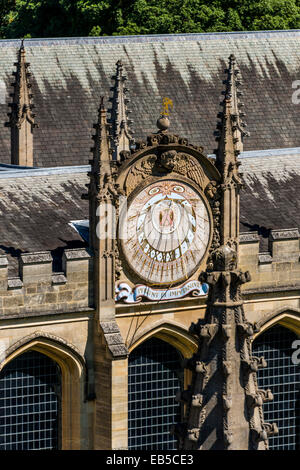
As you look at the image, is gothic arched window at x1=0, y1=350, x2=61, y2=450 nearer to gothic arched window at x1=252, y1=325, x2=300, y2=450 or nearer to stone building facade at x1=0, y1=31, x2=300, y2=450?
stone building facade at x1=0, y1=31, x2=300, y2=450

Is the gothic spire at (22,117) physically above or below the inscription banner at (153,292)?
above

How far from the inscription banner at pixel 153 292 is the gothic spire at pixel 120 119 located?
18276mm

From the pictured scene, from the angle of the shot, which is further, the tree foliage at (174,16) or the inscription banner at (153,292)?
the tree foliage at (174,16)

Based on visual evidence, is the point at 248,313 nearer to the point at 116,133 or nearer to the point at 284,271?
the point at 284,271

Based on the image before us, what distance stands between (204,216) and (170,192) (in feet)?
4.38

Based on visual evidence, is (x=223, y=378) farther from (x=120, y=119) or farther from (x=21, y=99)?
(x=21, y=99)

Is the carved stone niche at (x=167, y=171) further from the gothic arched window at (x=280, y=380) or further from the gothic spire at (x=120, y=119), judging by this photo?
the gothic spire at (x=120, y=119)

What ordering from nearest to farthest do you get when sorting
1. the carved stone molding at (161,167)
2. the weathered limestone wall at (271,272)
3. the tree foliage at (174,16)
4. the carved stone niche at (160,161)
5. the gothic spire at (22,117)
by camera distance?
1. the carved stone niche at (160,161)
2. the carved stone molding at (161,167)
3. the weathered limestone wall at (271,272)
4. the gothic spire at (22,117)
5. the tree foliage at (174,16)

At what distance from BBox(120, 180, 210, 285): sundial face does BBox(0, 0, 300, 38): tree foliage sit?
142ft

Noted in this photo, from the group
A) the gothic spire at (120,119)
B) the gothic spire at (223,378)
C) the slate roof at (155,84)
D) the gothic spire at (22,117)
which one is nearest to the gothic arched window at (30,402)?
the gothic spire at (223,378)

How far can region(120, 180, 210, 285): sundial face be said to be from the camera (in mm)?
49281

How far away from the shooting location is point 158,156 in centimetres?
4934

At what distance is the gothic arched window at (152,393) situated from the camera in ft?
165

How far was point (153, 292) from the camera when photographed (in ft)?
163
